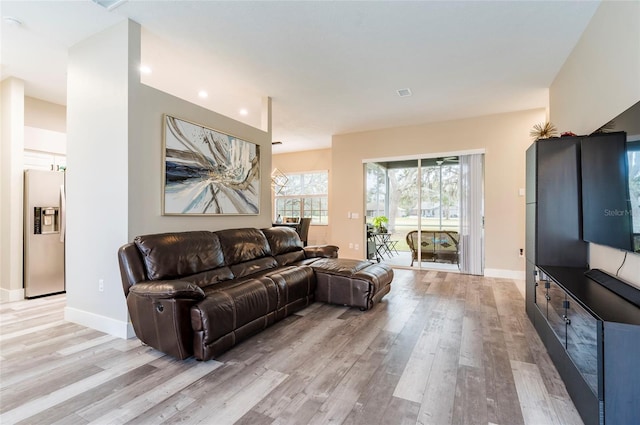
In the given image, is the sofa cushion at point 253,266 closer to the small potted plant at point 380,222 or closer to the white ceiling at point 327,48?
the white ceiling at point 327,48

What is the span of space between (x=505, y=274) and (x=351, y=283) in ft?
10.8

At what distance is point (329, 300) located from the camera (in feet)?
11.9

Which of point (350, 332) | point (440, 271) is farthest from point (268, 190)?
point (440, 271)

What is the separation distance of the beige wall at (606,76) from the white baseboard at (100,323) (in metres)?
3.97

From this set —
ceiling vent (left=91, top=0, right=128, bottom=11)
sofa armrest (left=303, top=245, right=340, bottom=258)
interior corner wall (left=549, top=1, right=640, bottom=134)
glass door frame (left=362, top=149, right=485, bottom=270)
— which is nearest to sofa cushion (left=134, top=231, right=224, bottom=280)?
sofa armrest (left=303, top=245, right=340, bottom=258)

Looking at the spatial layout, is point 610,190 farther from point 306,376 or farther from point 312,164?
point 312,164

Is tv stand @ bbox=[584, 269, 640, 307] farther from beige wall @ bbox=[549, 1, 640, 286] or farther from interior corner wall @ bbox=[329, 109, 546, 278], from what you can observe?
interior corner wall @ bbox=[329, 109, 546, 278]

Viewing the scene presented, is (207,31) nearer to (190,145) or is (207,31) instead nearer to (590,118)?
(190,145)

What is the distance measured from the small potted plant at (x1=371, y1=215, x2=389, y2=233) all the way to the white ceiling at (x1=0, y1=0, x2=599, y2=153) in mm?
2478

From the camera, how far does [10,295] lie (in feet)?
12.7

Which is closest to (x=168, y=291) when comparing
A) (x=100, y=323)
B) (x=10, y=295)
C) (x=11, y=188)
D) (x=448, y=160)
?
(x=100, y=323)

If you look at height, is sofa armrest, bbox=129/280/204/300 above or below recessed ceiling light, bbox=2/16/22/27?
below

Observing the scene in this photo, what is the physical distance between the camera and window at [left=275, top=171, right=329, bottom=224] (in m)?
8.27

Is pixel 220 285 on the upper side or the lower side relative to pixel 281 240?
lower
